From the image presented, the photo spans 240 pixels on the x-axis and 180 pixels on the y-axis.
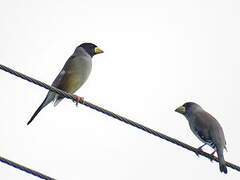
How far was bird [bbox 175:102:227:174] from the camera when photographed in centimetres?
772

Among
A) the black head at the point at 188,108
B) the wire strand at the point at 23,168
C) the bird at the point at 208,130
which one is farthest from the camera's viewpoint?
the black head at the point at 188,108

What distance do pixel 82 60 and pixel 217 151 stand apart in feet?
10.4

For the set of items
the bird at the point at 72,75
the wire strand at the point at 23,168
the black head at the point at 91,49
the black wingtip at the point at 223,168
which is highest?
the black head at the point at 91,49

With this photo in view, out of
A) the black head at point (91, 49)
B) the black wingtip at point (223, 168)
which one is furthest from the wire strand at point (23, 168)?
the black head at point (91, 49)

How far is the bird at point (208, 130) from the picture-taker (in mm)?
7721

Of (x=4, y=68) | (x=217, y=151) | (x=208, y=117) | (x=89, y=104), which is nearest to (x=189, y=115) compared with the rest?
(x=208, y=117)

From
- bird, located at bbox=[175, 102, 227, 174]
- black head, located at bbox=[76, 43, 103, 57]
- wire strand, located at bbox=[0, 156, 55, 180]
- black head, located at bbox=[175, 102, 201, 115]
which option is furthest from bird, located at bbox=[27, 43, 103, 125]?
wire strand, located at bbox=[0, 156, 55, 180]

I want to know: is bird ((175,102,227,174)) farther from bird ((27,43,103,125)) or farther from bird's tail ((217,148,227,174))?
bird ((27,43,103,125))

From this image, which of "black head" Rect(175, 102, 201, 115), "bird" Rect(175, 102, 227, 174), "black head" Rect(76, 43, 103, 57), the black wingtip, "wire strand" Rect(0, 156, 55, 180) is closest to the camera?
"wire strand" Rect(0, 156, 55, 180)

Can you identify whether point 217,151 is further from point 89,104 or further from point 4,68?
point 4,68

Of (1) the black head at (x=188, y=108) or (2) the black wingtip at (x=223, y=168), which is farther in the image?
(1) the black head at (x=188, y=108)

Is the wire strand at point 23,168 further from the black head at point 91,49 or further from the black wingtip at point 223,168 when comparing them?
the black head at point 91,49

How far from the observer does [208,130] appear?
8.20 meters

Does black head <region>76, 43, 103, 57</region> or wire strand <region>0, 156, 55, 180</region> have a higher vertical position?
black head <region>76, 43, 103, 57</region>
